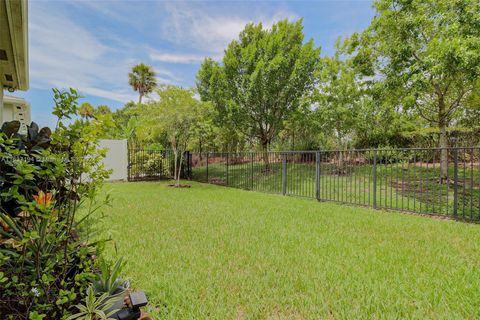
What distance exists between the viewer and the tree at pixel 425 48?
5.89 m

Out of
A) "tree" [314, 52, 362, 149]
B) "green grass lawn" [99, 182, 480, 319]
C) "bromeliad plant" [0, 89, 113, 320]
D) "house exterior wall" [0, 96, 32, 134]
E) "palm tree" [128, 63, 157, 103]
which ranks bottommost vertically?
"green grass lawn" [99, 182, 480, 319]

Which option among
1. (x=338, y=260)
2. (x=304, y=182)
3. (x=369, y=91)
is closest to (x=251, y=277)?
(x=338, y=260)

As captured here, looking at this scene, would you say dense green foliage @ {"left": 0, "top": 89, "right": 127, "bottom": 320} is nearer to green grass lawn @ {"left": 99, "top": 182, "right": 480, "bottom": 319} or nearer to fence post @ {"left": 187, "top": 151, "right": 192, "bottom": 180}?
green grass lawn @ {"left": 99, "top": 182, "right": 480, "bottom": 319}

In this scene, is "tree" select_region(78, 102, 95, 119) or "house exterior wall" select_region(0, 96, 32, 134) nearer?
"tree" select_region(78, 102, 95, 119)

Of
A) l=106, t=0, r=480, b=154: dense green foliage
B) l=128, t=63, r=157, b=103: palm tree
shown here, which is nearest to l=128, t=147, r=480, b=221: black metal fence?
l=106, t=0, r=480, b=154: dense green foliage

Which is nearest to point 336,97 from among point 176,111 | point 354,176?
point 354,176

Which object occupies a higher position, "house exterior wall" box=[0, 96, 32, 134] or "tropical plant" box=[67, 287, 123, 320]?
"house exterior wall" box=[0, 96, 32, 134]

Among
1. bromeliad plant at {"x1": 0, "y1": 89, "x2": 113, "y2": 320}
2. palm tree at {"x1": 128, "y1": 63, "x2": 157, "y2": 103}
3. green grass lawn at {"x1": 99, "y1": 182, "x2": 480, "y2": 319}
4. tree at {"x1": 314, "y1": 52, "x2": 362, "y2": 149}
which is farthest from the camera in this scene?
palm tree at {"x1": 128, "y1": 63, "x2": 157, "y2": 103}

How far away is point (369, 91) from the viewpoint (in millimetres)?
8891

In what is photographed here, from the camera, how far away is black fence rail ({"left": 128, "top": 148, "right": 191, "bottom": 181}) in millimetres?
12938

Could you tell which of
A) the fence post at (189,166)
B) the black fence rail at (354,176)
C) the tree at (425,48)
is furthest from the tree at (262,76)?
the tree at (425,48)

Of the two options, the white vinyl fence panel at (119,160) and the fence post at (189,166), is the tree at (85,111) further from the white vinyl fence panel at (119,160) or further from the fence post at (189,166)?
the white vinyl fence panel at (119,160)

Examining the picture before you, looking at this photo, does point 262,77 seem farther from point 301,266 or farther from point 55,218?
point 55,218

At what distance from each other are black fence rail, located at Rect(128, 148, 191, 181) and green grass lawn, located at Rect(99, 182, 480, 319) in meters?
8.15
